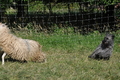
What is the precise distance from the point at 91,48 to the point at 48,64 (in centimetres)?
274

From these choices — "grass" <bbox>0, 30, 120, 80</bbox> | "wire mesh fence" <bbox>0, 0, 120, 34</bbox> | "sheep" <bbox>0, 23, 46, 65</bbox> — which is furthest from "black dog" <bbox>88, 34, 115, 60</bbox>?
"wire mesh fence" <bbox>0, 0, 120, 34</bbox>

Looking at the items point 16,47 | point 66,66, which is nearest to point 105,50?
point 66,66

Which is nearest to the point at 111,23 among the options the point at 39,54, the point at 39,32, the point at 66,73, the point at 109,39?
the point at 39,32

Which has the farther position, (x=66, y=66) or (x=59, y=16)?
(x=59, y=16)

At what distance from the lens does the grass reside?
5527 mm

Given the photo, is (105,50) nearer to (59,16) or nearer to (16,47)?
(16,47)

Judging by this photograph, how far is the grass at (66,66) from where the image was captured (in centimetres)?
553

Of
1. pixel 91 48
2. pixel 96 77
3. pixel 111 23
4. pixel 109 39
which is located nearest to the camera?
pixel 96 77

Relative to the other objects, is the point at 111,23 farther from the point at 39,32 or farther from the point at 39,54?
the point at 39,54

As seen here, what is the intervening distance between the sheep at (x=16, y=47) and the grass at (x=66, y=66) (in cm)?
20

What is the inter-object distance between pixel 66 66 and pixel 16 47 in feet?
4.43

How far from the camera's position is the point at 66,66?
253 inches

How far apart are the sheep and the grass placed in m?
0.20

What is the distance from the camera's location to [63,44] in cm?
936
